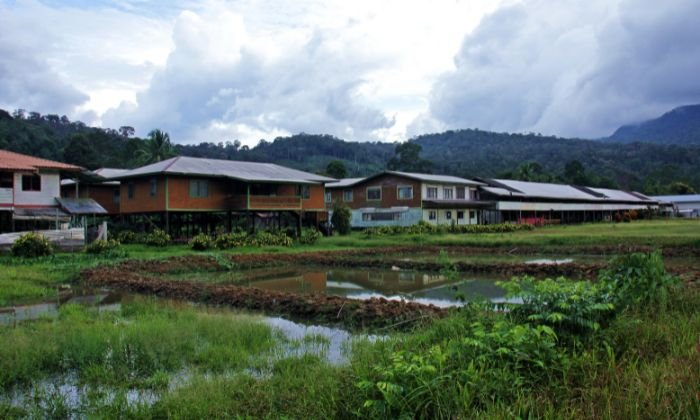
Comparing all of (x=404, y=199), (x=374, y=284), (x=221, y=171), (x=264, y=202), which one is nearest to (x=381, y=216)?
(x=404, y=199)

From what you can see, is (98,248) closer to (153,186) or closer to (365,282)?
(153,186)

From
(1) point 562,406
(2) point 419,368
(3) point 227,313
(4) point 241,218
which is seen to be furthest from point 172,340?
(4) point 241,218

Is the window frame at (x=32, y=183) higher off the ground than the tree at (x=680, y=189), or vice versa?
the tree at (x=680, y=189)

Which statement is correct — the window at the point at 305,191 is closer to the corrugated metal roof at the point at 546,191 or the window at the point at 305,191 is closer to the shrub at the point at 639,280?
the corrugated metal roof at the point at 546,191

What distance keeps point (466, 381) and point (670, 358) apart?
6.73ft

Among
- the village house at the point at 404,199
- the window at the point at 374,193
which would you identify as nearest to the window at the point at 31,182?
the village house at the point at 404,199

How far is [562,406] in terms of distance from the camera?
4277 mm

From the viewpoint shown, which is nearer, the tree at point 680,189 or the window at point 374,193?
the window at point 374,193

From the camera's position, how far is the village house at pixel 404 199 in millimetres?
46469

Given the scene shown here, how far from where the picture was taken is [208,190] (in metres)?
34.2

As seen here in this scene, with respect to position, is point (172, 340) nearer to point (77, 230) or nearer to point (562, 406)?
point (562, 406)

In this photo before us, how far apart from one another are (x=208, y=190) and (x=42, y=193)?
9.48 m

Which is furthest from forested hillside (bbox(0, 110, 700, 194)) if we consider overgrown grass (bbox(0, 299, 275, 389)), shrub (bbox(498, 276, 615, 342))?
shrub (bbox(498, 276, 615, 342))

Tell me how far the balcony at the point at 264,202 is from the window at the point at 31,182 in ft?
36.6
